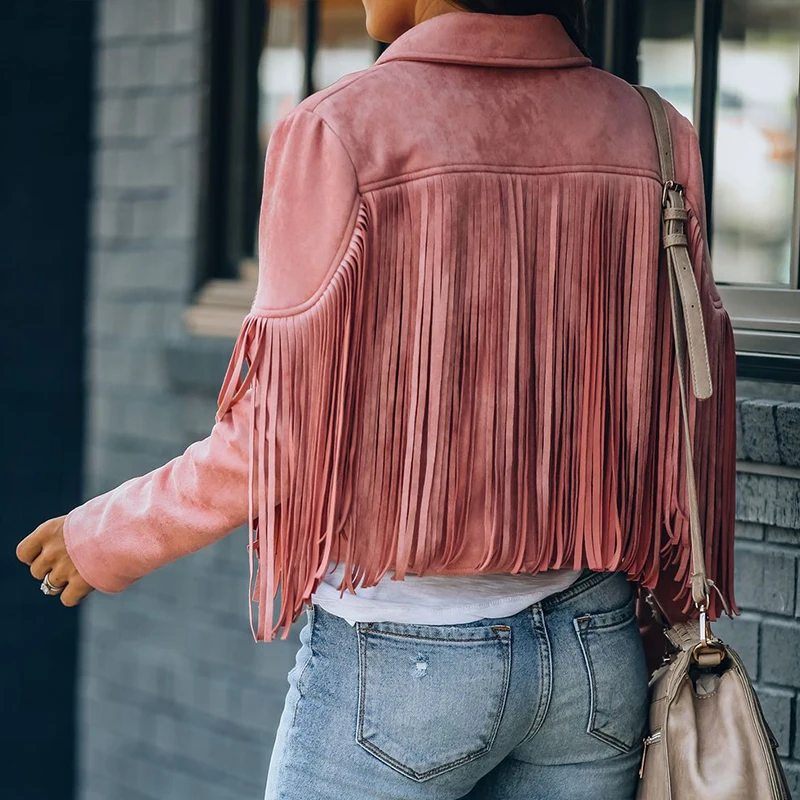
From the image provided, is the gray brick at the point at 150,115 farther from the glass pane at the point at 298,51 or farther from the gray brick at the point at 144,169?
the glass pane at the point at 298,51

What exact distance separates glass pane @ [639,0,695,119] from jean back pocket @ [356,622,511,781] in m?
1.73

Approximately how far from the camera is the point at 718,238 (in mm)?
2914

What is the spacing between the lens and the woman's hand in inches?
67.9

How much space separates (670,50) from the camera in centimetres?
297

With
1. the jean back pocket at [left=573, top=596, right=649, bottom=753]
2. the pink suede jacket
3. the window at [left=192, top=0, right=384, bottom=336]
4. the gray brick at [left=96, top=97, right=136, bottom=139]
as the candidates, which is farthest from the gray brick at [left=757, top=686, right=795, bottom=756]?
the gray brick at [left=96, top=97, right=136, bottom=139]

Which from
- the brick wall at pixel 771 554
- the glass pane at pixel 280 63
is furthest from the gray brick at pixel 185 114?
the brick wall at pixel 771 554

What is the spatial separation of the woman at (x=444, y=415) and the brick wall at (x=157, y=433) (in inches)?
82.0

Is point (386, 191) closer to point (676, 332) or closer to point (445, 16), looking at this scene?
point (445, 16)

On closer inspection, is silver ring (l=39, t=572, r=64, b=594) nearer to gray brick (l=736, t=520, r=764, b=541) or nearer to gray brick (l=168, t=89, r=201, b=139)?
gray brick (l=736, t=520, r=764, b=541)

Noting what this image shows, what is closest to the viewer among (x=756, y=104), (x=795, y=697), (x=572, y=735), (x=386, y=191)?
(x=386, y=191)

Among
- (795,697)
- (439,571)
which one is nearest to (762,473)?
(795,697)

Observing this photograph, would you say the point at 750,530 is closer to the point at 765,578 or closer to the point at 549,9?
the point at 765,578

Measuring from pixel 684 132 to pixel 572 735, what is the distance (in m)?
0.81

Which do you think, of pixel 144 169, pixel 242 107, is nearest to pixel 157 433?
pixel 144 169
